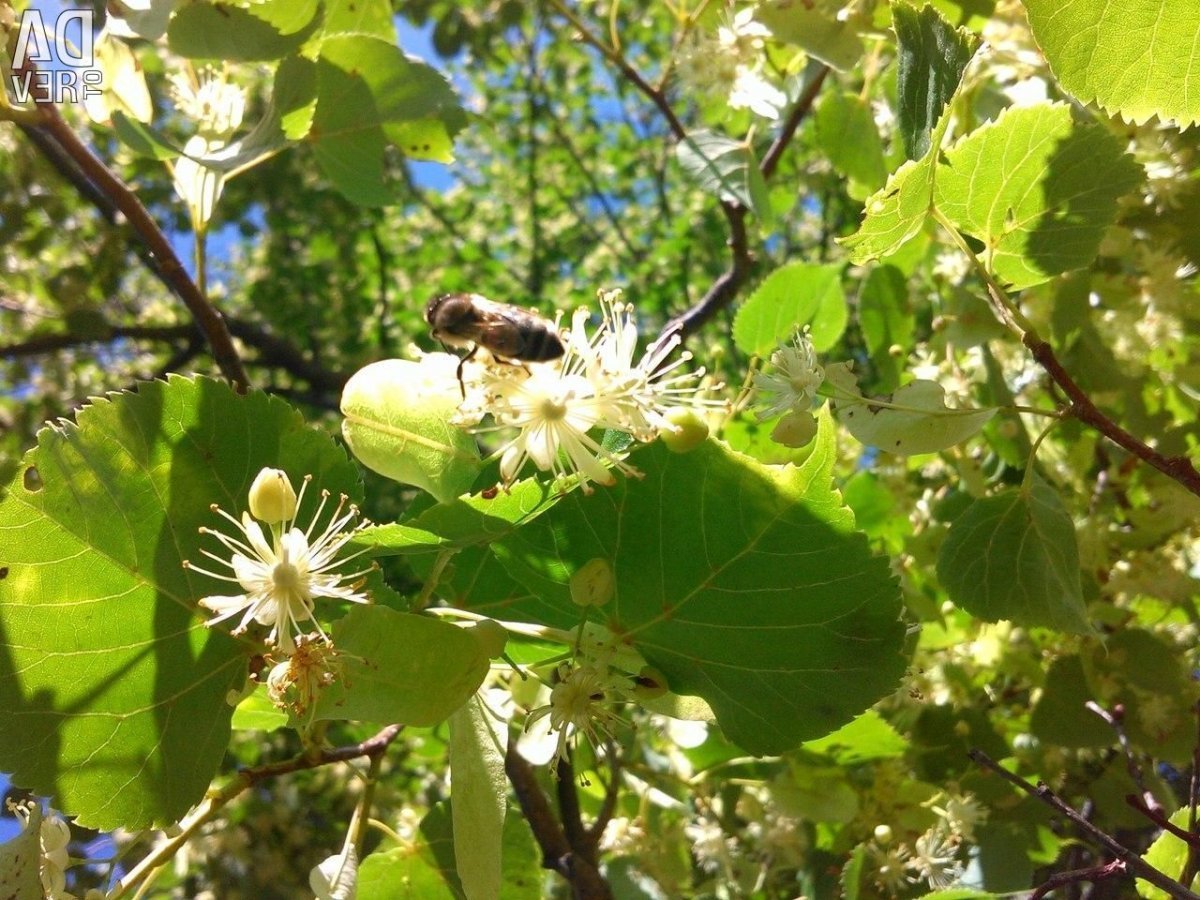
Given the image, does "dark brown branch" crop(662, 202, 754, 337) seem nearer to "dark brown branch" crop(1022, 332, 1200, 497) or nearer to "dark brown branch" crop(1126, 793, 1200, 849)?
"dark brown branch" crop(1022, 332, 1200, 497)

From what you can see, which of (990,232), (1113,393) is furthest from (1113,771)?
(990,232)

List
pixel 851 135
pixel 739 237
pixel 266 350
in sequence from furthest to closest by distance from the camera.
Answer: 1. pixel 266 350
2. pixel 739 237
3. pixel 851 135

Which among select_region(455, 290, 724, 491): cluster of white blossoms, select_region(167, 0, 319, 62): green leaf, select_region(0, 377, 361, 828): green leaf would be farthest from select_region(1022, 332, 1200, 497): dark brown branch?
select_region(167, 0, 319, 62): green leaf

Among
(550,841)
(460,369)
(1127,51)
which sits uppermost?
(1127,51)

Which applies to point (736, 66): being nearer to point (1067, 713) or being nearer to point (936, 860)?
point (1067, 713)

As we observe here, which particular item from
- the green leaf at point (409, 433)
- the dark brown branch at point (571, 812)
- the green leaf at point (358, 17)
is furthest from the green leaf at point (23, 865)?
the green leaf at point (358, 17)

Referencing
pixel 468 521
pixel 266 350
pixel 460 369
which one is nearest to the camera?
pixel 468 521

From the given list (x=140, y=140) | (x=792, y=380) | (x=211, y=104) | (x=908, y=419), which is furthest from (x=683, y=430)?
(x=211, y=104)
